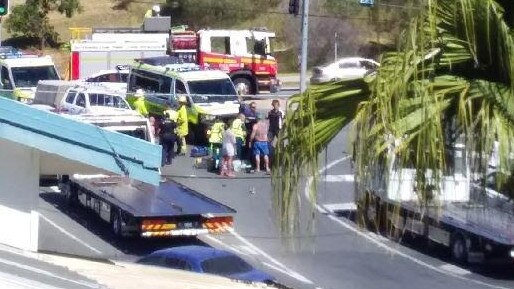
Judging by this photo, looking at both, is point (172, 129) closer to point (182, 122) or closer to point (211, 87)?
point (182, 122)

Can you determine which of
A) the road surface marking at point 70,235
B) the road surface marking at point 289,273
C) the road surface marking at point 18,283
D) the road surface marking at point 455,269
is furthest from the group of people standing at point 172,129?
the road surface marking at point 18,283

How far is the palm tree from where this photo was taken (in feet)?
14.1

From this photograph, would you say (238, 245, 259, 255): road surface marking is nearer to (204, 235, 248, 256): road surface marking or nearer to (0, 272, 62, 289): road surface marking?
(204, 235, 248, 256): road surface marking

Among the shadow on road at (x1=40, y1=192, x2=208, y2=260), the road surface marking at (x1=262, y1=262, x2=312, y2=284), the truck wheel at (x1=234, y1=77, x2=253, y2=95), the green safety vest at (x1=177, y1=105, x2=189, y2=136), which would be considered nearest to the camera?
the road surface marking at (x1=262, y1=262, x2=312, y2=284)

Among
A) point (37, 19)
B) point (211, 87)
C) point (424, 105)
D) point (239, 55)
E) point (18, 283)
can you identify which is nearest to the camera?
point (424, 105)

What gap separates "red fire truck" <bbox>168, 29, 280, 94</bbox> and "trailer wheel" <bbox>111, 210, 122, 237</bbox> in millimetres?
20028

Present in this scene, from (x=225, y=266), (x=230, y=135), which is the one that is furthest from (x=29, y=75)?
(x=225, y=266)

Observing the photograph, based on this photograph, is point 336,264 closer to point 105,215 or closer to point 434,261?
point 434,261

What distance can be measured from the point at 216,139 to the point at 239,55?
1444cm

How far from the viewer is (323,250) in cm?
2234

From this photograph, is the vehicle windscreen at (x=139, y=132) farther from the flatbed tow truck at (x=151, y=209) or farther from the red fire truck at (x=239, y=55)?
the red fire truck at (x=239, y=55)

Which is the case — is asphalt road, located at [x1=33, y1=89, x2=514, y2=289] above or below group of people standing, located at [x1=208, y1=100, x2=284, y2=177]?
below

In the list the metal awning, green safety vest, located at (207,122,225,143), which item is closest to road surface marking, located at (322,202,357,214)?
green safety vest, located at (207,122,225,143)

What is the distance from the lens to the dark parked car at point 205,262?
55.1 ft
